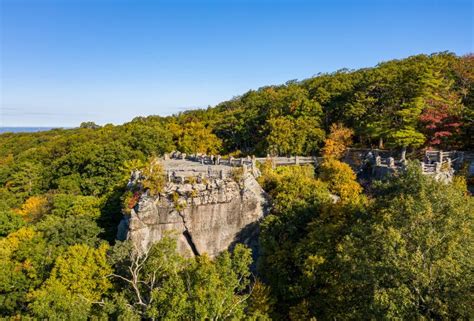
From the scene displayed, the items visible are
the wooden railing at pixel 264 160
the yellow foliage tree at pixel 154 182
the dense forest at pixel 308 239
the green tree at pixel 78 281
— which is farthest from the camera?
the wooden railing at pixel 264 160

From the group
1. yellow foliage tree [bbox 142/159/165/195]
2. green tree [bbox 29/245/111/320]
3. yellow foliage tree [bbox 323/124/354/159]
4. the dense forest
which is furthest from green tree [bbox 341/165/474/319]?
yellow foliage tree [bbox 323/124/354/159]

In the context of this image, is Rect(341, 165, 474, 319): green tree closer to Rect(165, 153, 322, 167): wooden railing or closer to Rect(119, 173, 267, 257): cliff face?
Rect(119, 173, 267, 257): cliff face

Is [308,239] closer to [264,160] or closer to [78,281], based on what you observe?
[264,160]

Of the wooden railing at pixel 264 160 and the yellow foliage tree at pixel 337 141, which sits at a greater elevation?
the yellow foliage tree at pixel 337 141

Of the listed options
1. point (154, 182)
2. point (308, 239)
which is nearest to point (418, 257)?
point (308, 239)

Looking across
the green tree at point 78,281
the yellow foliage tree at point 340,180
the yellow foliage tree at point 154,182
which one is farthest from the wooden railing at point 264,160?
the green tree at point 78,281

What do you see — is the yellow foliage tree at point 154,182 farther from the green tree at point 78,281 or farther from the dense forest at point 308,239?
the green tree at point 78,281

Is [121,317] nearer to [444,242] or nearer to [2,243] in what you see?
[444,242]
